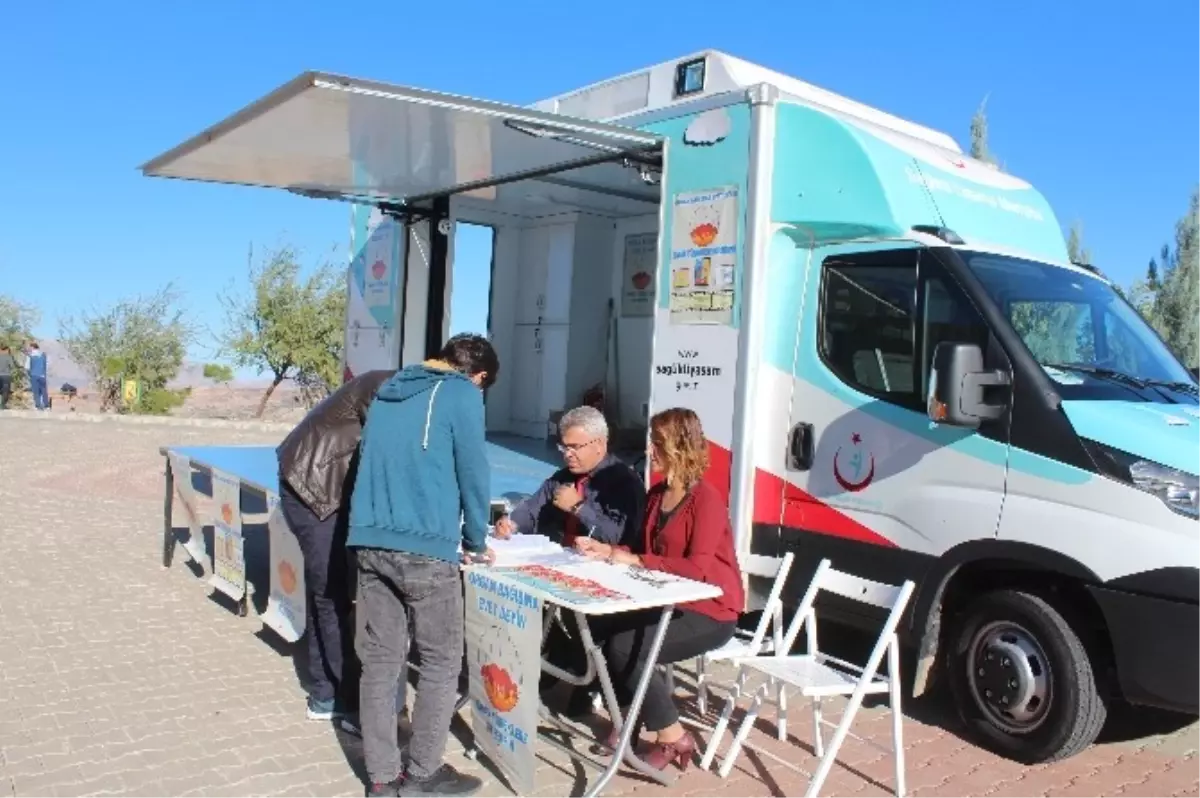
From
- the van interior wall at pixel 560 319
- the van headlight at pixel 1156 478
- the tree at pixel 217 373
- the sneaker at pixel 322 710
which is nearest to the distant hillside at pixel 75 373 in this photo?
the tree at pixel 217 373

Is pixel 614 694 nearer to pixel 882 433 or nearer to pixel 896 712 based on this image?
pixel 896 712

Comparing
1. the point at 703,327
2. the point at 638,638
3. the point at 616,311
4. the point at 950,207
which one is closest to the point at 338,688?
the point at 638,638

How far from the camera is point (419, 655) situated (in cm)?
378

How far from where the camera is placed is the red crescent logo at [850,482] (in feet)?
16.0

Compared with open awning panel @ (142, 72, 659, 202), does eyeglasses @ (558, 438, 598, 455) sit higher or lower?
lower

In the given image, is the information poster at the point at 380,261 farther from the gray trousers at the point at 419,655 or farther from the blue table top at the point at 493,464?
the gray trousers at the point at 419,655

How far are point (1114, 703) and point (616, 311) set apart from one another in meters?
4.94

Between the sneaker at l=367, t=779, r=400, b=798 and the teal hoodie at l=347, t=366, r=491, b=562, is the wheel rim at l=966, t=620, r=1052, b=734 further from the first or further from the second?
the sneaker at l=367, t=779, r=400, b=798

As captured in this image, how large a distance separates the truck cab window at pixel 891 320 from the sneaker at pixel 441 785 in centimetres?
243

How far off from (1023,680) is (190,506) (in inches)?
205

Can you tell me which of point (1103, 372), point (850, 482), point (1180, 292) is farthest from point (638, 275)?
point (1180, 292)

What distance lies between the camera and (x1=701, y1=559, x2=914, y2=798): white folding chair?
3.81m

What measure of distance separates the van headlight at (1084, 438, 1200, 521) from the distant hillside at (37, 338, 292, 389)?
23.6m

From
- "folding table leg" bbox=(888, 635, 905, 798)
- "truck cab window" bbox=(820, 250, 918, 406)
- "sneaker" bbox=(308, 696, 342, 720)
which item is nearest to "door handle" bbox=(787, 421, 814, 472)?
"truck cab window" bbox=(820, 250, 918, 406)
